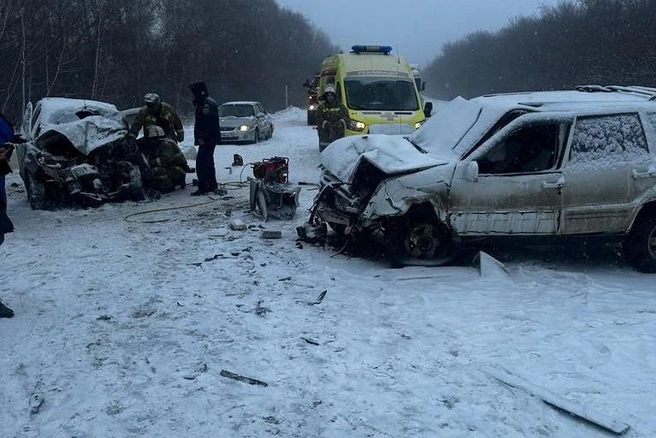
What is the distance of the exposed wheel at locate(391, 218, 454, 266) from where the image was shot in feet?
20.1

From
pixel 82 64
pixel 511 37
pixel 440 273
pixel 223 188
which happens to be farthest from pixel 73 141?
pixel 511 37

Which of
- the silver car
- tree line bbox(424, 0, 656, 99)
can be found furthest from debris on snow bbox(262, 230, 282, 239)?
tree line bbox(424, 0, 656, 99)

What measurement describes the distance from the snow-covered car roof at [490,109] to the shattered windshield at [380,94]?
6.15m

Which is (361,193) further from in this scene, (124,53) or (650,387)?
(124,53)

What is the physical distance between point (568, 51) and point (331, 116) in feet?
138

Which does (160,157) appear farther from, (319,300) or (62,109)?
(319,300)

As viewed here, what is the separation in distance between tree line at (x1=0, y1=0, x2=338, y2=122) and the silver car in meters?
7.65

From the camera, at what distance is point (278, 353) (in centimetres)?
416

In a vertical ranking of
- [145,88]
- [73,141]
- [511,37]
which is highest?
[511,37]

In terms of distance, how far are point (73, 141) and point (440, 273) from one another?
661 cm

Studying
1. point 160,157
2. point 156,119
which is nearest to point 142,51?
point 156,119

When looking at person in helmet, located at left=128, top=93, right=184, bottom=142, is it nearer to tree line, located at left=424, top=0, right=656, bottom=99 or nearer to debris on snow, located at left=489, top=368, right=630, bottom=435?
debris on snow, located at left=489, top=368, right=630, bottom=435

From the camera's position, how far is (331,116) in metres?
14.0

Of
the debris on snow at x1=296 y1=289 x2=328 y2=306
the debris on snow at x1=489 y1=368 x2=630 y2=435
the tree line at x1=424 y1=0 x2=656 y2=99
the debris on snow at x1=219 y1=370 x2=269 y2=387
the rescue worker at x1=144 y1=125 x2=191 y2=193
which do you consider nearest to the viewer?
the debris on snow at x1=489 y1=368 x2=630 y2=435
